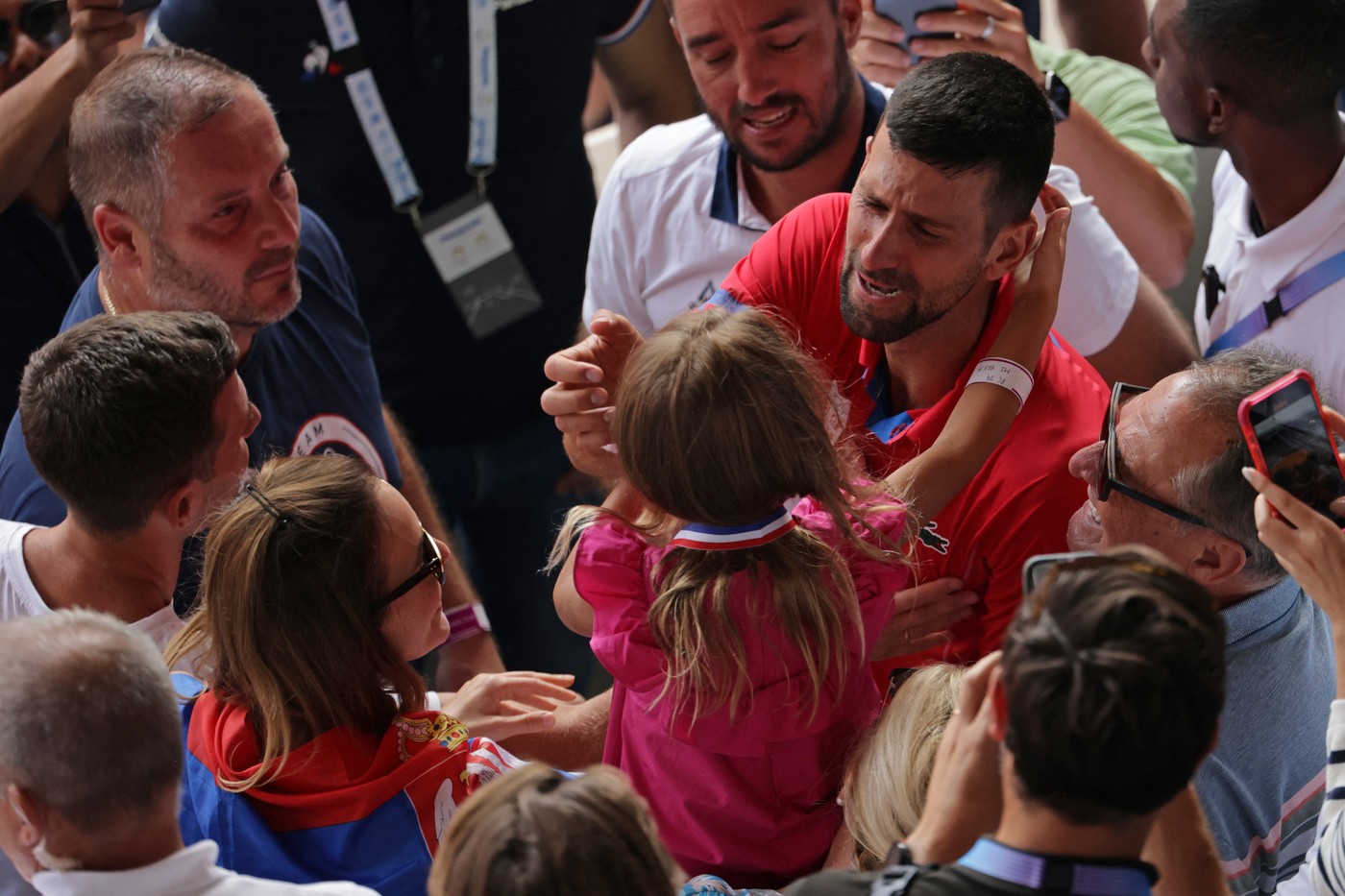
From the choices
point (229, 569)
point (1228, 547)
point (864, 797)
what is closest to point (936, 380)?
point (1228, 547)

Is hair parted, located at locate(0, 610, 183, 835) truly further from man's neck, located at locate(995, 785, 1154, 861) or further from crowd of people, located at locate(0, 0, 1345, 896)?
man's neck, located at locate(995, 785, 1154, 861)

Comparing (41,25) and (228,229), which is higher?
(41,25)

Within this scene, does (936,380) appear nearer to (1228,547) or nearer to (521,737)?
(1228,547)

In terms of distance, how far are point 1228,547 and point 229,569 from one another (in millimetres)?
1354

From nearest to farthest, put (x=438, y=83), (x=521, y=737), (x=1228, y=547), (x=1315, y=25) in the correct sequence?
(x=1228, y=547) → (x=521, y=737) → (x=1315, y=25) → (x=438, y=83)

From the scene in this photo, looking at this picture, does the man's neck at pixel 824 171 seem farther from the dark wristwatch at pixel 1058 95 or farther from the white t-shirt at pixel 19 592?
the white t-shirt at pixel 19 592

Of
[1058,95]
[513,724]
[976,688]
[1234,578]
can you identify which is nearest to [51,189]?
[513,724]

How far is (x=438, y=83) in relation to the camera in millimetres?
2832

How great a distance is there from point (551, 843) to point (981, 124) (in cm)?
125

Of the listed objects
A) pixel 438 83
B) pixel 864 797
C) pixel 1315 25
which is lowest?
pixel 864 797

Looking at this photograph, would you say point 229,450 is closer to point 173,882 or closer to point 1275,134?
point 173,882

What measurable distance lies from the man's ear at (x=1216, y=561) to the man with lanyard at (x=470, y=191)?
168cm

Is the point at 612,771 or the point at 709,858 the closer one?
the point at 612,771

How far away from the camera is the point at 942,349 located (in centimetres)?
197
